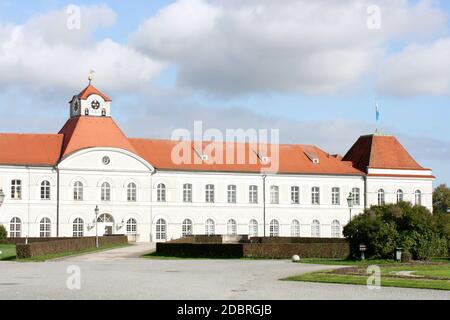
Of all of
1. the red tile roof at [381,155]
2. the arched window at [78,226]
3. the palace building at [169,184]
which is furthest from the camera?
the red tile roof at [381,155]

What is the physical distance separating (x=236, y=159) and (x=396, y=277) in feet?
167

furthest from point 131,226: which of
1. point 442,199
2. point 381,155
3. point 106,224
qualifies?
point 442,199

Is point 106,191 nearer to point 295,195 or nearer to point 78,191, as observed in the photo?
point 78,191

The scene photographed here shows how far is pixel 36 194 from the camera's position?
236 ft

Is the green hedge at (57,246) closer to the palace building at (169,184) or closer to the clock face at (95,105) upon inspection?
the palace building at (169,184)

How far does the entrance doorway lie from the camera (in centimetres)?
7369

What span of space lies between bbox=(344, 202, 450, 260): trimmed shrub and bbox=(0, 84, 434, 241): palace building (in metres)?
26.3

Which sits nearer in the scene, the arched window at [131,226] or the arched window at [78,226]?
the arched window at [78,226]

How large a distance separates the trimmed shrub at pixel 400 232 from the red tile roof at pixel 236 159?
3503 centimetres

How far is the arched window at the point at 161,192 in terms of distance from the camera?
249 feet

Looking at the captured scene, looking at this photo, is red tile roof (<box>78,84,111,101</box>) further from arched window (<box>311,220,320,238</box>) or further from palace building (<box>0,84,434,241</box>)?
arched window (<box>311,220,320,238</box>)

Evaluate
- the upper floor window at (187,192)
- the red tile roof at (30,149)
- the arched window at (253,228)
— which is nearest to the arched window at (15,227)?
the red tile roof at (30,149)

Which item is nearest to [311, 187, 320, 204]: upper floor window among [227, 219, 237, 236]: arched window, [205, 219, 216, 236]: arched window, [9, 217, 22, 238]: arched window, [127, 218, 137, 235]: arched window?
[227, 219, 237, 236]: arched window
